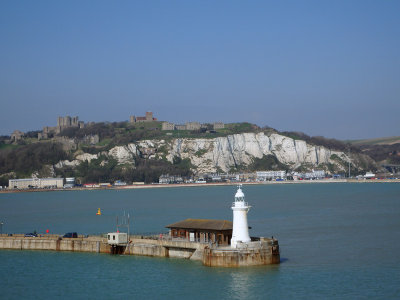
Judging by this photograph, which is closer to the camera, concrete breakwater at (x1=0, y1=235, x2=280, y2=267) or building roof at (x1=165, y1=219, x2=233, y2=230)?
concrete breakwater at (x1=0, y1=235, x2=280, y2=267)

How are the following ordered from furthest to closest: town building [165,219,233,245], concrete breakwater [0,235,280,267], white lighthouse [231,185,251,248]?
1. town building [165,219,233,245]
2. white lighthouse [231,185,251,248]
3. concrete breakwater [0,235,280,267]

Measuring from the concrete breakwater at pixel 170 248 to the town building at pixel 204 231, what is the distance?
77 centimetres

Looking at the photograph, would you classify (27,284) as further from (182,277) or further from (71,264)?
(182,277)

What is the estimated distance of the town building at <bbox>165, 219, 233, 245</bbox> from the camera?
41.0 metres

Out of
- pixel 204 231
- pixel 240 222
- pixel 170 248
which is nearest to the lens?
pixel 240 222

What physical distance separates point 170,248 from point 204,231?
2.87 metres

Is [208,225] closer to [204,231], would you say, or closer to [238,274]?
[204,231]

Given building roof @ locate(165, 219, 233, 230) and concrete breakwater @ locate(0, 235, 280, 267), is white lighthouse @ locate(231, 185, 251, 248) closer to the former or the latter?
concrete breakwater @ locate(0, 235, 280, 267)

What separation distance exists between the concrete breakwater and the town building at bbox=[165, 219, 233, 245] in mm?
765

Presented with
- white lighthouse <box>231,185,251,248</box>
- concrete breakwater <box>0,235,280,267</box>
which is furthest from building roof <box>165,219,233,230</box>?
white lighthouse <box>231,185,251,248</box>

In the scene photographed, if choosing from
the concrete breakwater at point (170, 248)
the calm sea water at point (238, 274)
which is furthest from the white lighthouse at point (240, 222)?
the calm sea water at point (238, 274)

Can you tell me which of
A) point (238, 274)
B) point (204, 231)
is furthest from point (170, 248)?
point (238, 274)

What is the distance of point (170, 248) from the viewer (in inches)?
1713

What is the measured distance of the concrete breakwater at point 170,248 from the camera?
38.1 m
